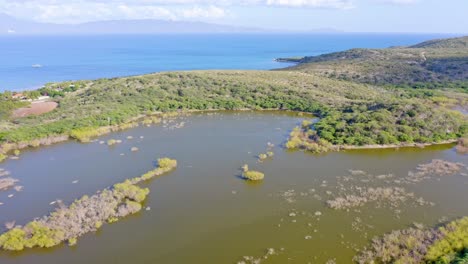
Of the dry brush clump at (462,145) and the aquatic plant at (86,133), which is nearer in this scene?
the dry brush clump at (462,145)

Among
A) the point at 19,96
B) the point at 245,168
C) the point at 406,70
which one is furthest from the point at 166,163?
the point at 406,70

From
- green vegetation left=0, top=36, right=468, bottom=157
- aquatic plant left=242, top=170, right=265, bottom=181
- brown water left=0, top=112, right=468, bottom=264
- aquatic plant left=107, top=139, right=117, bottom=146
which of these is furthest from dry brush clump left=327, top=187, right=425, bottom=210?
aquatic plant left=107, top=139, right=117, bottom=146

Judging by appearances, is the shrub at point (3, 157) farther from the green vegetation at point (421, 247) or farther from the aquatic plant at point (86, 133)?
the green vegetation at point (421, 247)

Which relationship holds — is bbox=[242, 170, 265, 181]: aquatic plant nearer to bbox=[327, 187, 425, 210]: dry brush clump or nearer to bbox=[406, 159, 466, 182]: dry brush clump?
bbox=[327, 187, 425, 210]: dry brush clump

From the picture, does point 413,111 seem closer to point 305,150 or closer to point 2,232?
point 305,150

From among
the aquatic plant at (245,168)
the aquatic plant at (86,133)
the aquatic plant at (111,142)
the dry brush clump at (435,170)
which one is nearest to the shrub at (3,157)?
the aquatic plant at (86,133)

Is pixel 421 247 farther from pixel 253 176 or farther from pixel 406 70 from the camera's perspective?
pixel 406 70
